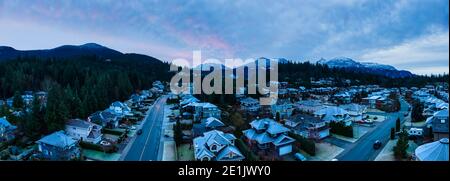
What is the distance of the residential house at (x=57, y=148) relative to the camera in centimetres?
730

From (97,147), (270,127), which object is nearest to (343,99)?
(270,127)

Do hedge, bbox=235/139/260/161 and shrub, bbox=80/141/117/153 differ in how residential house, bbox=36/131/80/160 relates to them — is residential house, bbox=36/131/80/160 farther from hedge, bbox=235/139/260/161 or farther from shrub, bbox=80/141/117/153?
hedge, bbox=235/139/260/161

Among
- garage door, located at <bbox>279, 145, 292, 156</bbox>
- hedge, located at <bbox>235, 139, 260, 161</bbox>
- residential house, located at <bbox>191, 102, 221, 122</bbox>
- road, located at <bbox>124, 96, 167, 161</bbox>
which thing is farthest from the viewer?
residential house, located at <bbox>191, 102, 221, 122</bbox>

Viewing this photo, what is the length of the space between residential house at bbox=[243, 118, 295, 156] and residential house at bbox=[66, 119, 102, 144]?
4843 millimetres

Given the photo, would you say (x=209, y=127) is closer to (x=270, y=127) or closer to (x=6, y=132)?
(x=270, y=127)

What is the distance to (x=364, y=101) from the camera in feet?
62.0

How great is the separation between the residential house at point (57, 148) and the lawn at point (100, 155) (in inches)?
9.7

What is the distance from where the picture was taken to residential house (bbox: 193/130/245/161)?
6.70 meters

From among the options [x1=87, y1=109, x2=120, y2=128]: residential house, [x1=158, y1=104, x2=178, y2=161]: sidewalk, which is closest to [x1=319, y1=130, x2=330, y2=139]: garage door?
[x1=158, y1=104, x2=178, y2=161]: sidewalk

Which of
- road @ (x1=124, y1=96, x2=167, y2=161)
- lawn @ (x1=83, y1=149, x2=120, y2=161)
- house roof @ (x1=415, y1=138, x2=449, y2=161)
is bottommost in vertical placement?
lawn @ (x1=83, y1=149, x2=120, y2=161)

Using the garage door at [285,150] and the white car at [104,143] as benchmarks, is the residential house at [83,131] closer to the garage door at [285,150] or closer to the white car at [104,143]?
the white car at [104,143]
